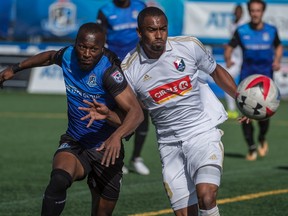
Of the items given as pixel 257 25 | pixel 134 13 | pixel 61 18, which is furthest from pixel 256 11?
pixel 61 18

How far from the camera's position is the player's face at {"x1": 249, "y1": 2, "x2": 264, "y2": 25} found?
45.3ft

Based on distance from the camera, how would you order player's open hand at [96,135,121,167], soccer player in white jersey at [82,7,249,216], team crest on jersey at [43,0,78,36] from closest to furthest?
1. player's open hand at [96,135,121,167]
2. soccer player in white jersey at [82,7,249,216]
3. team crest on jersey at [43,0,78,36]

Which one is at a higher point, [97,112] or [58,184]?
[97,112]

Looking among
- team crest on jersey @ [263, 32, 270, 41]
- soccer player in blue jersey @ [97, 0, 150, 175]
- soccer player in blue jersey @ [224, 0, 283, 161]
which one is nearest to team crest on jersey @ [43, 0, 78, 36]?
soccer player in blue jersey @ [224, 0, 283, 161]

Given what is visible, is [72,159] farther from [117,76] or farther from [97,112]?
[117,76]

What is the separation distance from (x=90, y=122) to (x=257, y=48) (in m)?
7.64

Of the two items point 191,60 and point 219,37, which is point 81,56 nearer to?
point 191,60

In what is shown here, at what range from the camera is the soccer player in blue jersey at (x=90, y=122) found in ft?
23.3

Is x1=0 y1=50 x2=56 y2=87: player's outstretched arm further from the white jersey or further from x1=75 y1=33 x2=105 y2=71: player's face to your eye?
the white jersey

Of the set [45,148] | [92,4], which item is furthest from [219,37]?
[45,148]

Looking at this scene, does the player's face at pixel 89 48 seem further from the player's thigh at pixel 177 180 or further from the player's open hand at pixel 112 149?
the player's thigh at pixel 177 180

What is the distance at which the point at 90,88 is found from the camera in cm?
740

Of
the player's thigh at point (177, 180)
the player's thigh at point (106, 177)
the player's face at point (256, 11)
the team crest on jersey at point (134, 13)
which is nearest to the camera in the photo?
the player's thigh at point (177, 180)

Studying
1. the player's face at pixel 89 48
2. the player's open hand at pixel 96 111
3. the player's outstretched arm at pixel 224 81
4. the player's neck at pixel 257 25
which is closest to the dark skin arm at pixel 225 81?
the player's outstretched arm at pixel 224 81
